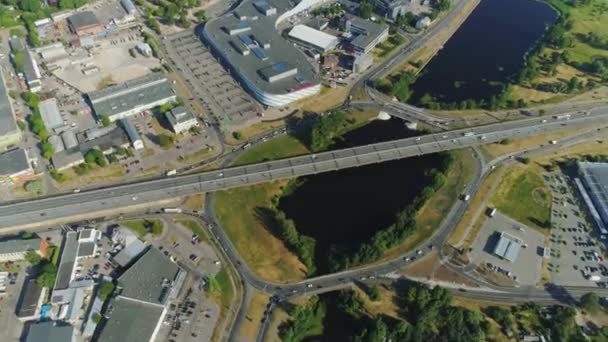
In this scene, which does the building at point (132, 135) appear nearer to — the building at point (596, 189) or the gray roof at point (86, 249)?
the gray roof at point (86, 249)

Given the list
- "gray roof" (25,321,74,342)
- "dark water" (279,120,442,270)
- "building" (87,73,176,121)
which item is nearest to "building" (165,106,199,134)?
"building" (87,73,176,121)

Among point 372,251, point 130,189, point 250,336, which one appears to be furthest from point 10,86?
point 372,251

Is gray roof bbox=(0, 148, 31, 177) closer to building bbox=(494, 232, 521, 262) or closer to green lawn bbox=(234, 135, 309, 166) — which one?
green lawn bbox=(234, 135, 309, 166)

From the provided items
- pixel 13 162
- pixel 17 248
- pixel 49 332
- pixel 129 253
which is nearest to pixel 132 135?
pixel 13 162

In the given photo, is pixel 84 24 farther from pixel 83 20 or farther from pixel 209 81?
pixel 209 81

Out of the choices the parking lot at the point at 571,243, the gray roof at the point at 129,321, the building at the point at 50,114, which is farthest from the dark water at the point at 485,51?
the building at the point at 50,114
